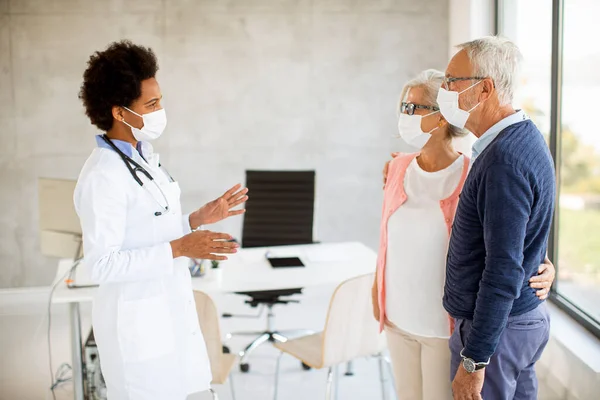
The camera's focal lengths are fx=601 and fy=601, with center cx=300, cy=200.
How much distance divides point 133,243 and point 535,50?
2.95m

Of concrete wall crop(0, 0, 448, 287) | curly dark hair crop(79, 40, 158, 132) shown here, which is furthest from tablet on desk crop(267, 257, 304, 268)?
concrete wall crop(0, 0, 448, 287)

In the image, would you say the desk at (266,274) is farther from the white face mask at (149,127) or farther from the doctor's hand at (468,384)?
the doctor's hand at (468,384)

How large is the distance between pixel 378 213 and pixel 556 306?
2.19 metres

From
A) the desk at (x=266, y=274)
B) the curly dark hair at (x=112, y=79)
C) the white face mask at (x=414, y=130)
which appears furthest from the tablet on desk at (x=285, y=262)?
the curly dark hair at (x=112, y=79)

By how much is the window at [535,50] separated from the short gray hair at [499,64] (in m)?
1.92

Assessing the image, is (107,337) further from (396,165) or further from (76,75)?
(76,75)

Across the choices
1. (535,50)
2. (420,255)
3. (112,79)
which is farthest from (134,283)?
(535,50)

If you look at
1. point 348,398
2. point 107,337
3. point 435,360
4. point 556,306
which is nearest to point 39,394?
point 348,398

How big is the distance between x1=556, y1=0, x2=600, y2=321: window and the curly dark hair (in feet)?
7.68

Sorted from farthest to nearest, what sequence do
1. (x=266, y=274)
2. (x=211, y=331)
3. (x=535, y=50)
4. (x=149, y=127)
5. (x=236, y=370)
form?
(x=535, y=50)
(x=236, y=370)
(x=266, y=274)
(x=211, y=331)
(x=149, y=127)

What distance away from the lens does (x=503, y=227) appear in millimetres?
1365

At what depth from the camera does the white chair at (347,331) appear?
8.09ft

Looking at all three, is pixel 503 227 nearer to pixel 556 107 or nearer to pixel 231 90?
pixel 556 107

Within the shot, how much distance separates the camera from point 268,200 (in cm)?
393
